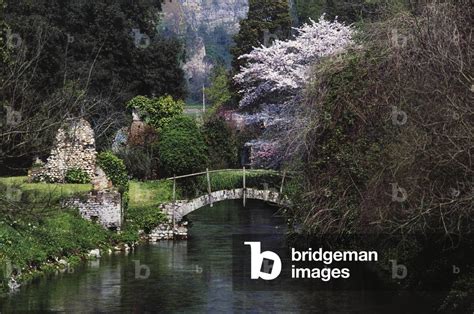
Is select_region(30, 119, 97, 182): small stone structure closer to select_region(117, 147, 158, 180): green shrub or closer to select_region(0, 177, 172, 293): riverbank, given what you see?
select_region(0, 177, 172, 293): riverbank

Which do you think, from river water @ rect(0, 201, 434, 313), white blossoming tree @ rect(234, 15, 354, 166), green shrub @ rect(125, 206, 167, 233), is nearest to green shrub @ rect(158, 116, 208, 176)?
green shrub @ rect(125, 206, 167, 233)

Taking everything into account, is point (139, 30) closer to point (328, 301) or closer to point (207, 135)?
point (207, 135)

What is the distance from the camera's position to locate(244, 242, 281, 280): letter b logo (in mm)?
34125

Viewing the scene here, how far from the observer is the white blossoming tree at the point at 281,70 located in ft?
176

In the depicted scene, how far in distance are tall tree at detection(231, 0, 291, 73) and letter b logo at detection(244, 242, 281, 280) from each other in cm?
3015

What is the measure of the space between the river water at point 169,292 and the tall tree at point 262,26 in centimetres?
3028

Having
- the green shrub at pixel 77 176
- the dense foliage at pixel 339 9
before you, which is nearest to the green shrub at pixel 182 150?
the green shrub at pixel 77 176

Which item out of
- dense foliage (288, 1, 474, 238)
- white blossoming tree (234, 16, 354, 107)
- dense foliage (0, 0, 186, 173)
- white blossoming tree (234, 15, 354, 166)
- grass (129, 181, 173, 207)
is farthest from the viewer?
dense foliage (0, 0, 186, 173)

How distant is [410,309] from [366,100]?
27.7 ft

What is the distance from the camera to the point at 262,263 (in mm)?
36438

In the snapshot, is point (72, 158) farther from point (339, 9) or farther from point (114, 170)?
point (339, 9)

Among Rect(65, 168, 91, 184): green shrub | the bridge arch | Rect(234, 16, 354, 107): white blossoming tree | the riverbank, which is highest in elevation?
Rect(234, 16, 354, 107): white blossoming tree

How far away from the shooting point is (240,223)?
51375mm

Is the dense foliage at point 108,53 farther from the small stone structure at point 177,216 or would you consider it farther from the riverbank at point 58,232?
the riverbank at point 58,232
